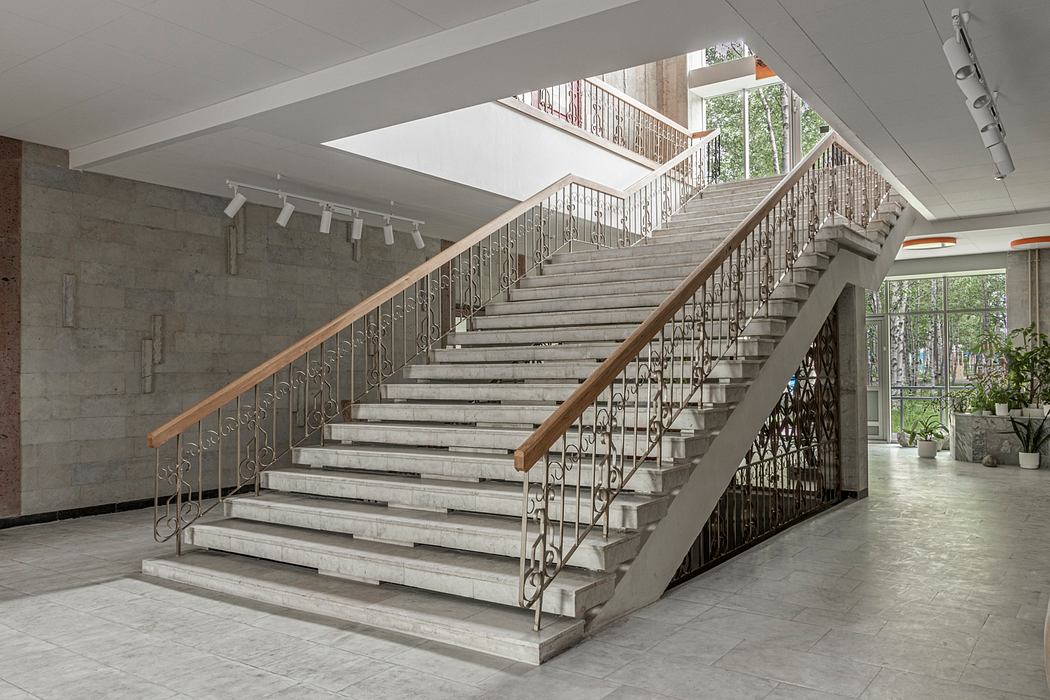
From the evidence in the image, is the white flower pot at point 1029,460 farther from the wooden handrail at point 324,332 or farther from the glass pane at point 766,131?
the glass pane at point 766,131

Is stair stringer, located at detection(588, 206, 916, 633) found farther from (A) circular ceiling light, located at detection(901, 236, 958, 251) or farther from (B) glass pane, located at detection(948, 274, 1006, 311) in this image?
(B) glass pane, located at detection(948, 274, 1006, 311)

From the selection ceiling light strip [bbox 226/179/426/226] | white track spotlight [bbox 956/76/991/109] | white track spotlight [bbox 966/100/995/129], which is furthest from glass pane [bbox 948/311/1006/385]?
white track spotlight [bbox 956/76/991/109]

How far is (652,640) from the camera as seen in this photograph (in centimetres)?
373

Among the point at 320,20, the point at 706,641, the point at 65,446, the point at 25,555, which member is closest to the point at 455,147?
the point at 320,20

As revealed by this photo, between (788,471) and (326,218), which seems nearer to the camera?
(788,471)

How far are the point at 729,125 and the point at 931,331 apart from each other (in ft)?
29.7

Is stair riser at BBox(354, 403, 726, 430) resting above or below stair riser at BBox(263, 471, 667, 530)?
above

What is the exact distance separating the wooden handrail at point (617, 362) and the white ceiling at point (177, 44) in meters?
1.91

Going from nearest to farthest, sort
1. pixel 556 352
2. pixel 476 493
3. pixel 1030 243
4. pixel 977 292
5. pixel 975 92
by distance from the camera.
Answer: pixel 975 92 → pixel 476 493 → pixel 556 352 → pixel 1030 243 → pixel 977 292

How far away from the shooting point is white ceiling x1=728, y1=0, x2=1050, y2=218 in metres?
4.05

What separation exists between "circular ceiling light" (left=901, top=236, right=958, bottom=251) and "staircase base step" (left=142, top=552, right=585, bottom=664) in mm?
9078

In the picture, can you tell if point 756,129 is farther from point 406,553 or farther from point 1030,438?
point 406,553

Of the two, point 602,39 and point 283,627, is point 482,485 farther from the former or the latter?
point 602,39

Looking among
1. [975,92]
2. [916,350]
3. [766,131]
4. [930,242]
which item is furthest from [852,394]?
[766,131]
